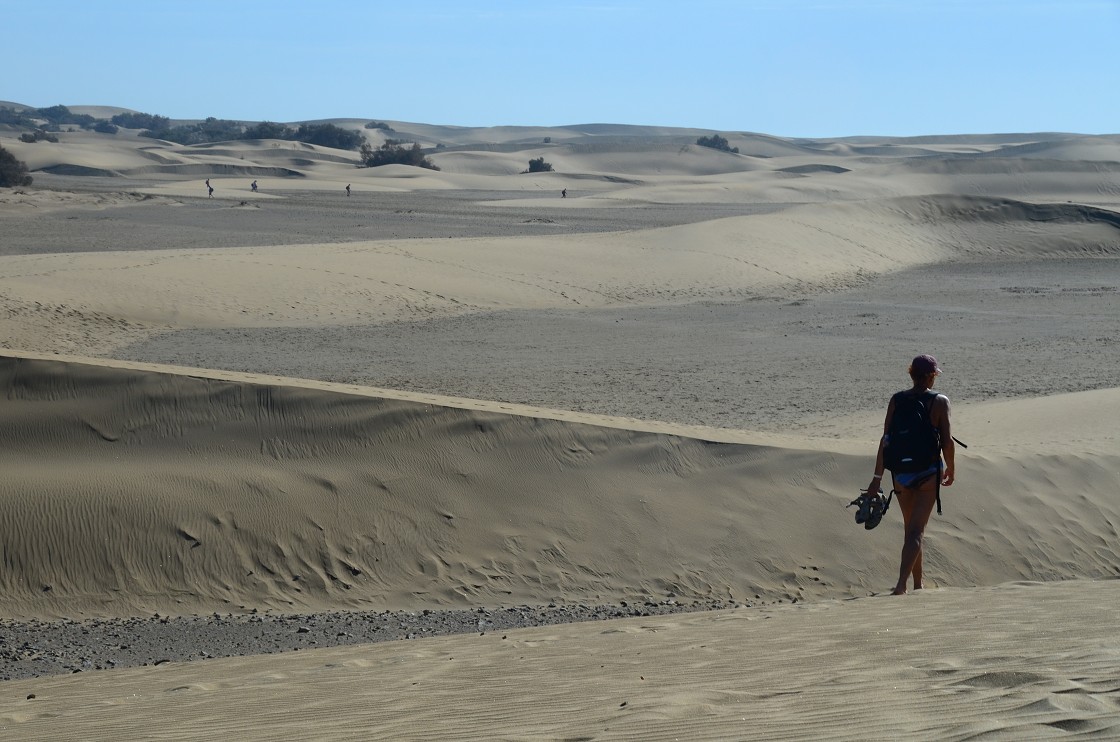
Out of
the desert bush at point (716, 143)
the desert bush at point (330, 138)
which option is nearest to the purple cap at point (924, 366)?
the desert bush at point (330, 138)

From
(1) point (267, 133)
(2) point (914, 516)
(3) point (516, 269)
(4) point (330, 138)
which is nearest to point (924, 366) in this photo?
(2) point (914, 516)

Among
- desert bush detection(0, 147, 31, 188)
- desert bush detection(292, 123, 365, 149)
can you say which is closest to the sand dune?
desert bush detection(0, 147, 31, 188)

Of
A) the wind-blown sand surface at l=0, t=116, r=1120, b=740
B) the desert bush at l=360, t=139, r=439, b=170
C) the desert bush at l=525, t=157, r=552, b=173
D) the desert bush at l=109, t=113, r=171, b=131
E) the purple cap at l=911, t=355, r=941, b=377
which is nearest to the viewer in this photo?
the wind-blown sand surface at l=0, t=116, r=1120, b=740

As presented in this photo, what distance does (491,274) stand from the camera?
27.4 metres

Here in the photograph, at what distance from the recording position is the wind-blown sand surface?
5.03m

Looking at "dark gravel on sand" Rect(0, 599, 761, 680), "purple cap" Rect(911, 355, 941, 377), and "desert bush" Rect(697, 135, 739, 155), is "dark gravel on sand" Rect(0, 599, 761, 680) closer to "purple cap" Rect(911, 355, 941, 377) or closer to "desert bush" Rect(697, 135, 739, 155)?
"purple cap" Rect(911, 355, 941, 377)

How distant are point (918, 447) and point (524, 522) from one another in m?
3.18

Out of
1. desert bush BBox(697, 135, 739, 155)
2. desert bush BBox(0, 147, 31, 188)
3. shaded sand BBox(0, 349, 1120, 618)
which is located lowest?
shaded sand BBox(0, 349, 1120, 618)

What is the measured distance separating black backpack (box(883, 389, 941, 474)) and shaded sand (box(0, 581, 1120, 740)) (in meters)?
0.78

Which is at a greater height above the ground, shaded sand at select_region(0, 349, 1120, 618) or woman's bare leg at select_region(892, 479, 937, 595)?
woman's bare leg at select_region(892, 479, 937, 595)

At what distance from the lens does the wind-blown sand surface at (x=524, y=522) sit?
503cm

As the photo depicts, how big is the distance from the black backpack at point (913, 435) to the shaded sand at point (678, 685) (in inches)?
30.8

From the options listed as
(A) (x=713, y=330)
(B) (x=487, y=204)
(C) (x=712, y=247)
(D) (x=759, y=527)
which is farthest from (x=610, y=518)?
(B) (x=487, y=204)

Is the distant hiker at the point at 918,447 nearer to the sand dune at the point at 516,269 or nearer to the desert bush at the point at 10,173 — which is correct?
the sand dune at the point at 516,269
